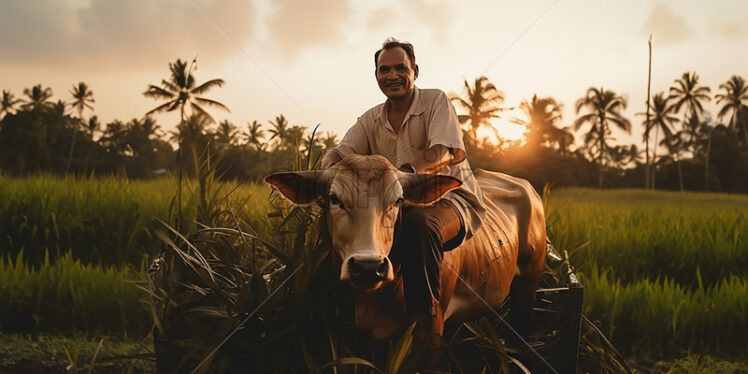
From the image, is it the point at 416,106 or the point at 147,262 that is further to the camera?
the point at 147,262

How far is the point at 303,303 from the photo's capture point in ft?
7.04

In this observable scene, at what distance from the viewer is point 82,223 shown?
539 cm

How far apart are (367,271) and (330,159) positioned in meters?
0.92

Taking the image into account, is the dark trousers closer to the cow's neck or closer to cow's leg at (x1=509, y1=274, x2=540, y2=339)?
the cow's neck

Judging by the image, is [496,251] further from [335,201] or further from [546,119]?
[546,119]

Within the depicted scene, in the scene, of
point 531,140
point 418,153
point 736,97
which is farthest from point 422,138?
point 736,97

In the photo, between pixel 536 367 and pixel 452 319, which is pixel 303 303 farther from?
pixel 536 367

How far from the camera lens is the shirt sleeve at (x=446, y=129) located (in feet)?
7.54

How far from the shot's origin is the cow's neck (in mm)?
1988

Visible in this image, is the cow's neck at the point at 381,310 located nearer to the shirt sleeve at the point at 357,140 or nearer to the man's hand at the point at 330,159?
the man's hand at the point at 330,159

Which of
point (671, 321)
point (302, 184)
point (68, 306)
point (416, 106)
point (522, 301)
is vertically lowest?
point (68, 306)

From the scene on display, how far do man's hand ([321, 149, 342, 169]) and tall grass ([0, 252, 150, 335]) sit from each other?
2197mm

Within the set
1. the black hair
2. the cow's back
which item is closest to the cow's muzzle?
the cow's back

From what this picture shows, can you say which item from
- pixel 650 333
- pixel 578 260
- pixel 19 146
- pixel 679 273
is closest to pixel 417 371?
pixel 650 333
